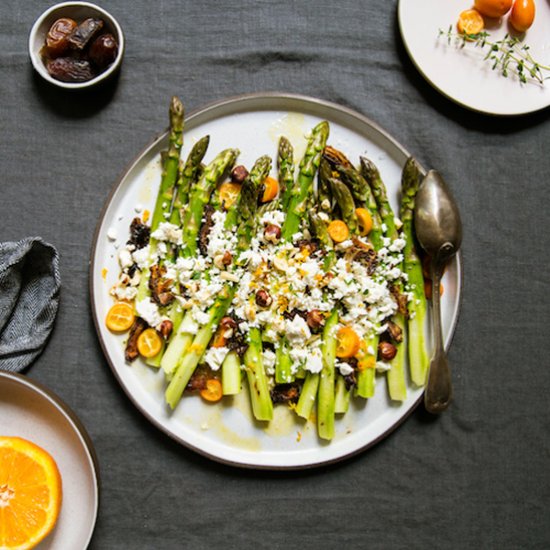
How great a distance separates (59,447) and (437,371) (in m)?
1.39

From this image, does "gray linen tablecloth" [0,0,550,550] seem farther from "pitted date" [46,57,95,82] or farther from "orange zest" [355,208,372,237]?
"orange zest" [355,208,372,237]

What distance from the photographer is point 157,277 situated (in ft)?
7.92

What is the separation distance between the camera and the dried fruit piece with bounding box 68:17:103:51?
2416mm

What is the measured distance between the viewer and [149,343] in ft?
7.94

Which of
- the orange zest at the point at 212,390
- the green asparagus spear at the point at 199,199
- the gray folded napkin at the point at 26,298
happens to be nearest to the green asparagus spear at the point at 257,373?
the orange zest at the point at 212,390

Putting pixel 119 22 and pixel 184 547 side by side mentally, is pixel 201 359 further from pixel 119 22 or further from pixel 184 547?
pixel 119 22

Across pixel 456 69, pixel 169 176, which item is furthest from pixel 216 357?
pixel 456 69

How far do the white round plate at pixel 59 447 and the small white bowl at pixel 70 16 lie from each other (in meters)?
1.09

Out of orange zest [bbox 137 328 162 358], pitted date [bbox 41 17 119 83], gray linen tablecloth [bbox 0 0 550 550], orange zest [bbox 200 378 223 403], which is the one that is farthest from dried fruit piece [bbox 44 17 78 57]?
orange zest [bbox 200 378 223 403]

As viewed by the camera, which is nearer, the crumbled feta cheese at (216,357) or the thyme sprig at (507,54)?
the crumbled feta cheese at (216,357)

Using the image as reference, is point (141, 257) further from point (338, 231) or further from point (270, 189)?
point (338, 231)

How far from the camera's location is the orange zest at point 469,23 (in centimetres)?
259

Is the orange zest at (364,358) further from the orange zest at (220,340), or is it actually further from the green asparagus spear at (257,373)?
the orange zest at (220,340)

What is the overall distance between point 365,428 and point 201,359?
0.66 metres
